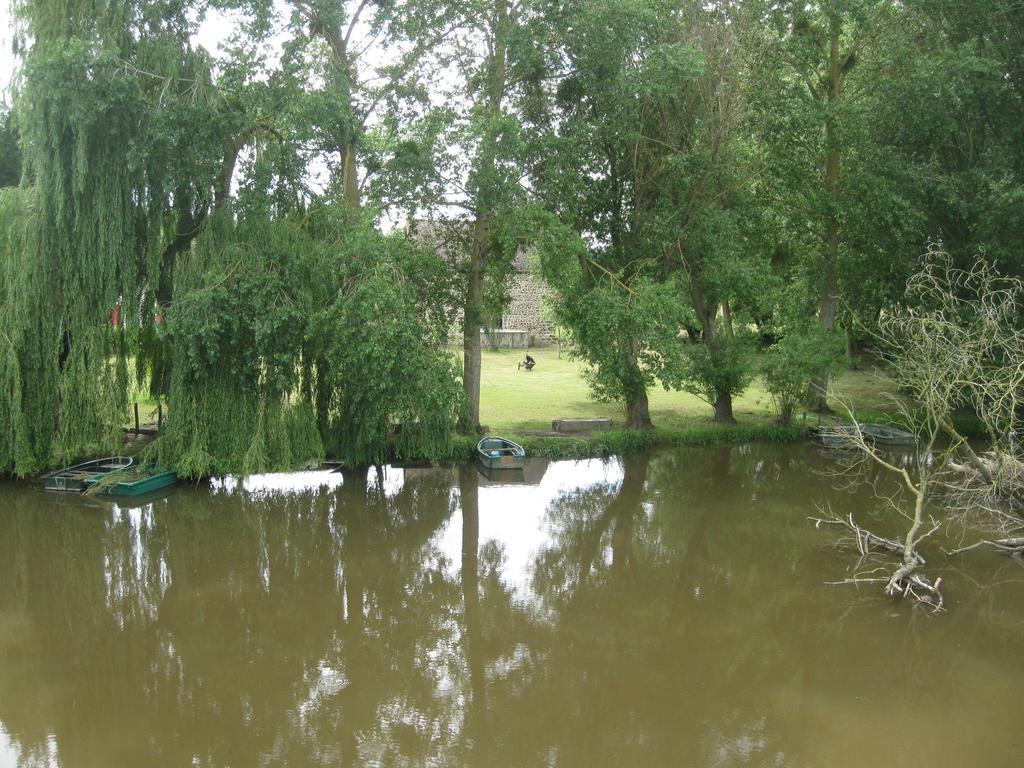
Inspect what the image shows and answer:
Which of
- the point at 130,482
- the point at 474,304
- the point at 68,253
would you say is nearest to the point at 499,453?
the point at 474,304

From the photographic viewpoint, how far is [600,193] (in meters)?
20.9

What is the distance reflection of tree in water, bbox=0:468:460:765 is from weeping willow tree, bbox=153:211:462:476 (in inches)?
49.7

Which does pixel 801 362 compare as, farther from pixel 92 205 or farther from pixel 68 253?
pixel 68 253

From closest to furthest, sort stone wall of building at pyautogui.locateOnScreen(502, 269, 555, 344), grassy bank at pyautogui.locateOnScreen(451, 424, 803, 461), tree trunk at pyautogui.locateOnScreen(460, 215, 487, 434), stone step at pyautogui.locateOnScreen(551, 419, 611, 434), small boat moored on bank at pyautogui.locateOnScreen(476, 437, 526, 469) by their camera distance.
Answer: small boat moored on bank at pyautogui.locateOnScreen(476, 437, 526, 469) < tree trunk at pyautogui.locateOnScreen(460, 215, 487, 434) < grassy bank at pyautogui.locateOnScreen(451, 424, 803, 461) < stone step at pyautogui.locateOnScreen(551, 419, 611, 434) < stone wall of building at pyautogui.locateOnScreen(502, 269, 555, 344)

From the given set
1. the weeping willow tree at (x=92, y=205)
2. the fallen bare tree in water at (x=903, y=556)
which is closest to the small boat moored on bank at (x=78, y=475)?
the weeping willow tree at (x=92, y=205)

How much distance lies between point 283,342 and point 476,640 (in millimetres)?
8000

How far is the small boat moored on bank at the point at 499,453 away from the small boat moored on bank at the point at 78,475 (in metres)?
7.22

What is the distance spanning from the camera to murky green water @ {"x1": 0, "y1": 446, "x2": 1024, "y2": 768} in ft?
28.3

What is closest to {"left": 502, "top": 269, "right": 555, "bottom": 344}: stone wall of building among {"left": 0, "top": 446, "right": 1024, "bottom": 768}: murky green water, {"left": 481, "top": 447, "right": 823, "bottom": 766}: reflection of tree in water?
{"left": 481, "top": 447, "right": 823, "bottom": 766}: reflection of tree in water

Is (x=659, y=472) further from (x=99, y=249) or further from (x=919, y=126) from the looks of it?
(x=99, y=249)

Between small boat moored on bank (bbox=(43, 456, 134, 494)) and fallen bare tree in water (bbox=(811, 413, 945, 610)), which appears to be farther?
small boat moored on bank (bbox=(43, 456, 134, 494))

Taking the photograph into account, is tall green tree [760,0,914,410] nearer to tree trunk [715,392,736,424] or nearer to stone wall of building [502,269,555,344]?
tree trunk [715,392,736,424]

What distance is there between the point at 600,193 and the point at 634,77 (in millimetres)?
2917

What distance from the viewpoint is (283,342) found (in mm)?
16656
